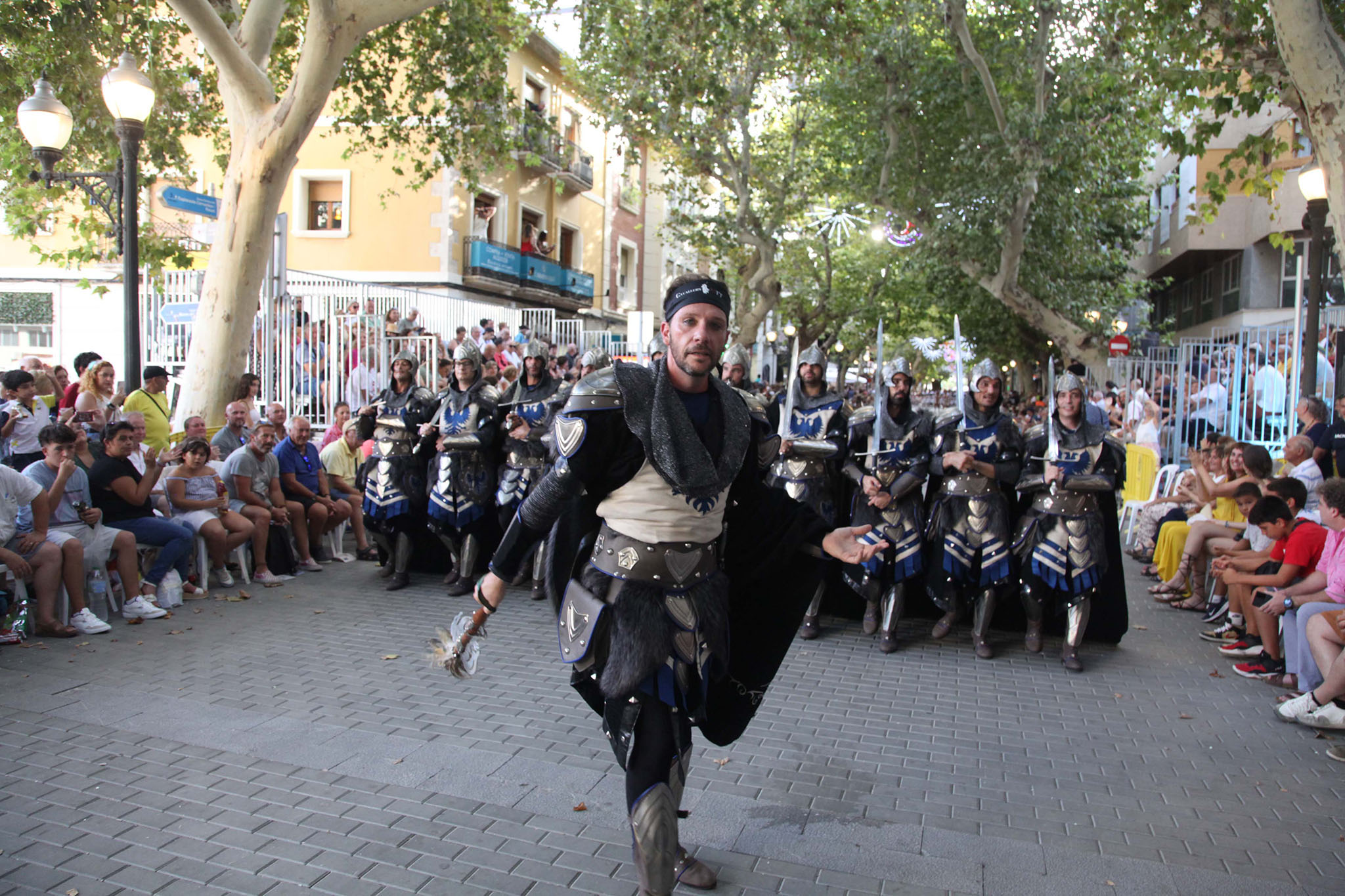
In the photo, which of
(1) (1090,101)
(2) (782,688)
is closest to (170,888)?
(2) (782,688)

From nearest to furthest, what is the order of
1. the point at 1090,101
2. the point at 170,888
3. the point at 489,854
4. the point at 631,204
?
the point at 170,888, the point at 489,854, the point at 1090,101, the point at 631,204

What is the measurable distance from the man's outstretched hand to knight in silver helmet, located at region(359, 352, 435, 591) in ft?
19.7

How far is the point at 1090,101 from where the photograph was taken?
15.3 m

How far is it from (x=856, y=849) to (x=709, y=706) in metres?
0.91

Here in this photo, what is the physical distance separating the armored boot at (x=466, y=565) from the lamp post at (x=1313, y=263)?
894 centimetres

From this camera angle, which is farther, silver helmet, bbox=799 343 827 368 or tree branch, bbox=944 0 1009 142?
tree branch, bbox=944 0 1009 142

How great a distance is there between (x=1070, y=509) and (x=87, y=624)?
6.72 m

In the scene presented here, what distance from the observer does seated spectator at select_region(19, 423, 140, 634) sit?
687 cm

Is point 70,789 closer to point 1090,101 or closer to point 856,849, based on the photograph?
point 856,849

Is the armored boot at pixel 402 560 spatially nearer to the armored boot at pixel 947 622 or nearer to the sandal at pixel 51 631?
the sandal at pixel 51 631

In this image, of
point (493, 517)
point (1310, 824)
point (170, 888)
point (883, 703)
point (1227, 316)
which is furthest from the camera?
point (1227, 316)

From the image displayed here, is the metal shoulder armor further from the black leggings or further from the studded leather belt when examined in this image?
the black leggings

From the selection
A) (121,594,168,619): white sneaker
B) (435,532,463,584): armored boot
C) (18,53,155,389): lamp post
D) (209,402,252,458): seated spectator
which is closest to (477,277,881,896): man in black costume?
(121,594,168,619): white sneaker

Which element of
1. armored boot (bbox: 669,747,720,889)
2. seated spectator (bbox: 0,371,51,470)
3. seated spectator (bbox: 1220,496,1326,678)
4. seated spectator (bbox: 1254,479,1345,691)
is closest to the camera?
armored boot (bbox: 669,747,720,889)
